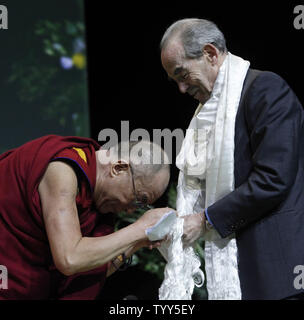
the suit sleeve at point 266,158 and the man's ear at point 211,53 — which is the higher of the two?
the man's ear at point 211,53

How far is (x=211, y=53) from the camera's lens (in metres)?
1.83

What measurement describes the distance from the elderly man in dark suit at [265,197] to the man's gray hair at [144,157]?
0.77ft

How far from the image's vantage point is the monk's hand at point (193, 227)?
1.76 m

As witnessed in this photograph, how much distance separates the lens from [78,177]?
63.9 inches

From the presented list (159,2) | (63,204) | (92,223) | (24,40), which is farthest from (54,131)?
(63,204)

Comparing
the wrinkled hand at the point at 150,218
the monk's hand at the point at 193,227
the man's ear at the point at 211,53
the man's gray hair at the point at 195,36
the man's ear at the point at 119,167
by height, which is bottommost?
the monk's hand at the point at 193,227

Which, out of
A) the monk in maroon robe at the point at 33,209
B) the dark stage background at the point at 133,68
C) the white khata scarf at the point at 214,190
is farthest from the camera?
the dark stage background at the point at 133,68

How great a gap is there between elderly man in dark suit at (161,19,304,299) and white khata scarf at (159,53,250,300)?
28mm

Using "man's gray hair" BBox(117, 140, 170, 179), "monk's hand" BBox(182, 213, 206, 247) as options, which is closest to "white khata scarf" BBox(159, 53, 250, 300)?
"monk's hand" BBox(182, 213, 206, 247)

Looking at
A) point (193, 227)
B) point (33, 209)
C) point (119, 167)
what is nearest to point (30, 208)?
point (33, 209)

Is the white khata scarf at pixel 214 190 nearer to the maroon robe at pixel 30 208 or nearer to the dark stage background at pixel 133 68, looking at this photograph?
the maroon robe at pixel 30 208

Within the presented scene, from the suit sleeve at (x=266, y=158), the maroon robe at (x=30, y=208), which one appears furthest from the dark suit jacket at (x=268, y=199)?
the maroon robe at (x=30, y=208)

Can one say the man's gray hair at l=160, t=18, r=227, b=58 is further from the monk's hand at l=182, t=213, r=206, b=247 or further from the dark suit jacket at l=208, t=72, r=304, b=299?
the monk's hand at l=182, t=213, r=206, b=247

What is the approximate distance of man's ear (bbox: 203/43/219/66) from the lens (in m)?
1.83
